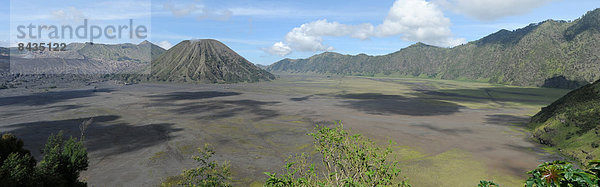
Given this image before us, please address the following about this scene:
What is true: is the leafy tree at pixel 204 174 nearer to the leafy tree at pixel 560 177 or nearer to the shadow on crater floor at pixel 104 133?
the leafy tree at pixel 560 177

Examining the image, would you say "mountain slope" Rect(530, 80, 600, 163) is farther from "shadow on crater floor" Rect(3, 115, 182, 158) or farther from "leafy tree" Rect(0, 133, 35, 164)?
"shadow on crater floor" Rect(3, 115, 182, 158)

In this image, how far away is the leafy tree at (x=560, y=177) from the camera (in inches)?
213

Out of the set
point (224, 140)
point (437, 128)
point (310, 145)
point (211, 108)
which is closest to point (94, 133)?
point (224, 140)

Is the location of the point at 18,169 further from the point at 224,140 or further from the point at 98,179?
the point at 224,140

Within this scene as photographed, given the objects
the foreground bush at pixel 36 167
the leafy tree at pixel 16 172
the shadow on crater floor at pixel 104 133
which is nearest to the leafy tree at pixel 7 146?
the foreground bush at pixel 36 167

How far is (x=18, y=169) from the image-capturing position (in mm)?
19656

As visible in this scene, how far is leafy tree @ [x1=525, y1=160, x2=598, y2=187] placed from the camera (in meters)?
5.41

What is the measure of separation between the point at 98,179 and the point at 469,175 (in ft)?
148

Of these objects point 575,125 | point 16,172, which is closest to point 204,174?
point 16,172

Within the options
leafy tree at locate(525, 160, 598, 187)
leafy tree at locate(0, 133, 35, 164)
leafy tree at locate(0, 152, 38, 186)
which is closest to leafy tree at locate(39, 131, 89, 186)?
leafy tree at locate(0, 152, 38, 186)

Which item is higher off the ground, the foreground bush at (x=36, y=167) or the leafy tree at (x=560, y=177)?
the leafy tree at (x=560, y=177)

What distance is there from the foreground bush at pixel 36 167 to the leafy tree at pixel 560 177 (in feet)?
92.0

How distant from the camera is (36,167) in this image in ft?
75.5

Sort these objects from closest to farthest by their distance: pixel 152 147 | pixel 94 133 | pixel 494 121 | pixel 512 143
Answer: pixel 152 147 < pixel 512 143 < pixel 94 133 < pixel 494 121
